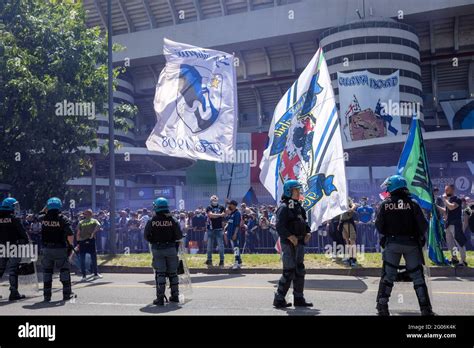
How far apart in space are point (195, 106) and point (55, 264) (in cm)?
497

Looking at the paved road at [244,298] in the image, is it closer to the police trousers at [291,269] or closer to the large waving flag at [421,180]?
the police trousers at [291,269]

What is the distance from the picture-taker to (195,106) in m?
12.5

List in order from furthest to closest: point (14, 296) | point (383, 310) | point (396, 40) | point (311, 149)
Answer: point (396, 40), point (311, 149), point (14, 296), point (383, 310)

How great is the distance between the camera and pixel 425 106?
48031 millimetres

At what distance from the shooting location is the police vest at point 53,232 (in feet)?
30.5

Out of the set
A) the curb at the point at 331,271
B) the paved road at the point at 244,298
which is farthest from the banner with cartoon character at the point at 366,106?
the paved road at the point at 244,298

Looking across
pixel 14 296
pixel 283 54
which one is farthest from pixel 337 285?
pixel 283 54

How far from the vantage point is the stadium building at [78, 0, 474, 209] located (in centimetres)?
4181

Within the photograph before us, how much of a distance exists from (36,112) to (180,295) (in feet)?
31.9

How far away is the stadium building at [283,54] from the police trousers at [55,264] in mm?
23566

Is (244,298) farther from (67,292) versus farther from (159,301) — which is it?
(67,292)

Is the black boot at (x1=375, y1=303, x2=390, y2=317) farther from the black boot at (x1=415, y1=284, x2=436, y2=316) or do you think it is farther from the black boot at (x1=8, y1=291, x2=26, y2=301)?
the black boot at (x1=8, y1=291, x2=26, y2=301)

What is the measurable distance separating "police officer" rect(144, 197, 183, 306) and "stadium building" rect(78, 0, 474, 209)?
24411 millimetres

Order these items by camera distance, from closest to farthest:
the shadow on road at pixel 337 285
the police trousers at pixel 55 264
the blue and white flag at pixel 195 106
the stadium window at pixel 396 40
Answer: the police trousers at pixel 55 264, the shadow on road at pixel 337 285, the blue and white flag at pixel 195 106, the stadium window at pixel 396 40
